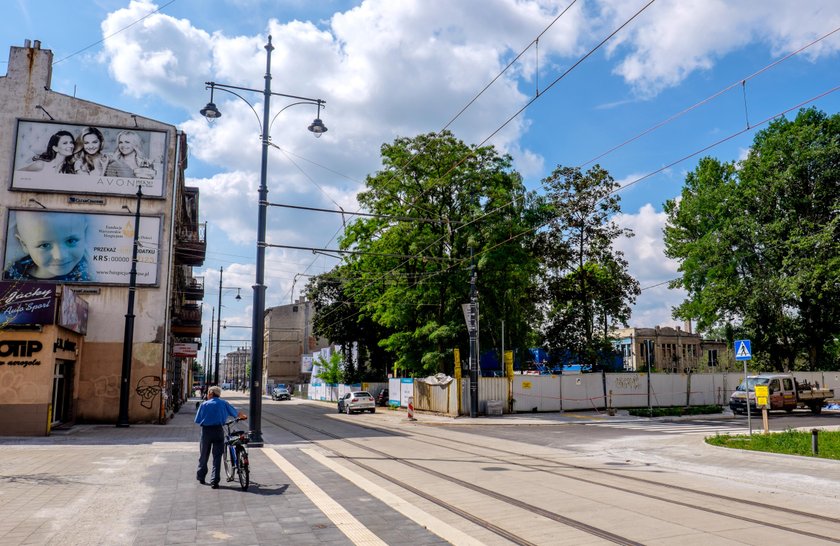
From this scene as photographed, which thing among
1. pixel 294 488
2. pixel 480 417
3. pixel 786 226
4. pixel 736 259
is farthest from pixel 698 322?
pixel 294 488

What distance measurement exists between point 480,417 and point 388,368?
27.6 m

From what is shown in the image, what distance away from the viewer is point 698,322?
4494 centimetres

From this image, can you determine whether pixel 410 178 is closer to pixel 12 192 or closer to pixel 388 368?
pixel 12 192

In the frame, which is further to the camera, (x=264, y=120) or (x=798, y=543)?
(x=264, y=120)

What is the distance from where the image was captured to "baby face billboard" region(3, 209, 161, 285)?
2633 cm

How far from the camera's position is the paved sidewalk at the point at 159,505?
22.7 feet

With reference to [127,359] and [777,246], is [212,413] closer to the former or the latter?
[127,359]

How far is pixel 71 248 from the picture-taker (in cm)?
2675

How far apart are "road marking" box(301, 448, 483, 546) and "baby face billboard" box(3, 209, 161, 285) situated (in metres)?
18.6

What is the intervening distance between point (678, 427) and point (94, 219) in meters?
25.4

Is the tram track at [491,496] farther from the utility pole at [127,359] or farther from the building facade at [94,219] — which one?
the building facade at [94,219]

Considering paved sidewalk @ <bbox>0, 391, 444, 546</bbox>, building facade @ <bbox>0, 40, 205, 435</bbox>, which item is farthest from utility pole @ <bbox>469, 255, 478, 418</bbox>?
paved sidewalk @ <bbox>0, 391, 444, 546</bbox>

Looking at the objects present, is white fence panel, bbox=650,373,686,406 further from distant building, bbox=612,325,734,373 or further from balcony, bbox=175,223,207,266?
distant building, bbox=612,325,734,373

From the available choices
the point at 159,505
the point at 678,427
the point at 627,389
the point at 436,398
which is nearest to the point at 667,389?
the point at 627,389
